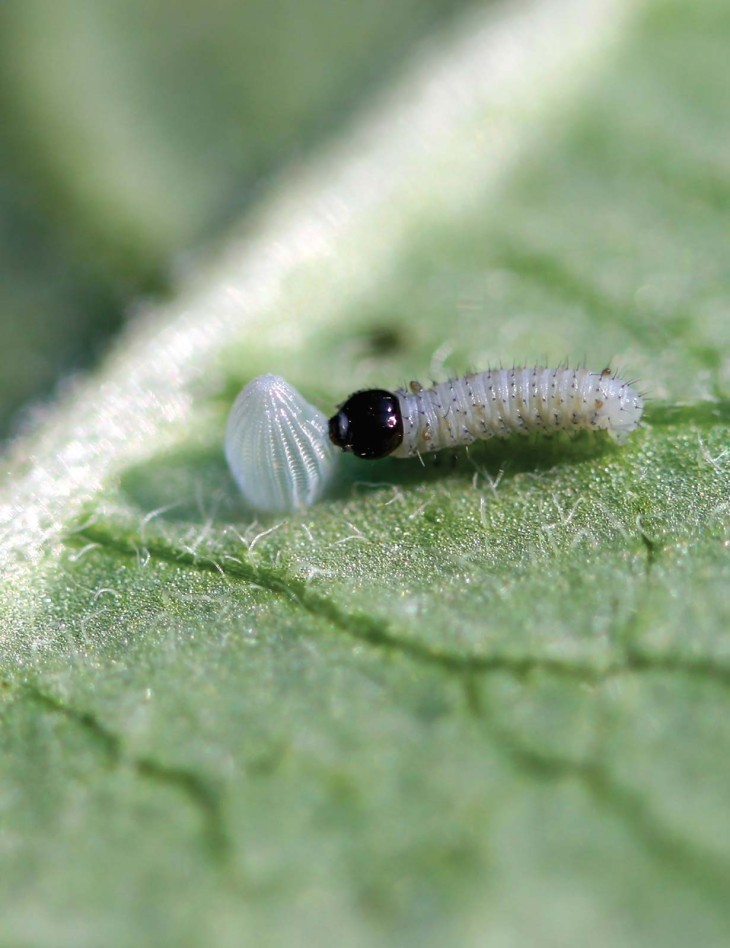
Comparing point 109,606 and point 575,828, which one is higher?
point 109,606

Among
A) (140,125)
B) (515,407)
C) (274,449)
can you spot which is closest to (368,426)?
(274,449)

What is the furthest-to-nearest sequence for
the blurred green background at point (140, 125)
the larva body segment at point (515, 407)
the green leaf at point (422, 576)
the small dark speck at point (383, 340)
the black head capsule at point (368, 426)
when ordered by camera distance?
the blurred green background at point (140, 125) < the small dark speck at point (383, 340) < the black head capsule at point (368, 426) < the larva body segment at point (515, 407) < the green leaf at point (422, 576)

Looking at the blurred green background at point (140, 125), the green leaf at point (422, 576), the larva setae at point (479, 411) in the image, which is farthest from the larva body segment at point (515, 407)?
the blurred green background at point (140, 125)

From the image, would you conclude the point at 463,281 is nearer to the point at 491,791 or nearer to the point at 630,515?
the point at 630,515

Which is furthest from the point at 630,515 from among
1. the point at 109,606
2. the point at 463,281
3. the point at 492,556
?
the point at 109,606

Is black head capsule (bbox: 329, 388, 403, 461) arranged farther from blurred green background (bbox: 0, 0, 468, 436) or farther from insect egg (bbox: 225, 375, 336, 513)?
blurred green background (bbox: 0, 0, 468, 436)

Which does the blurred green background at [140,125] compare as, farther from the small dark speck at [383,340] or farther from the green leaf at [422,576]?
the small dark speck at [383,340]
